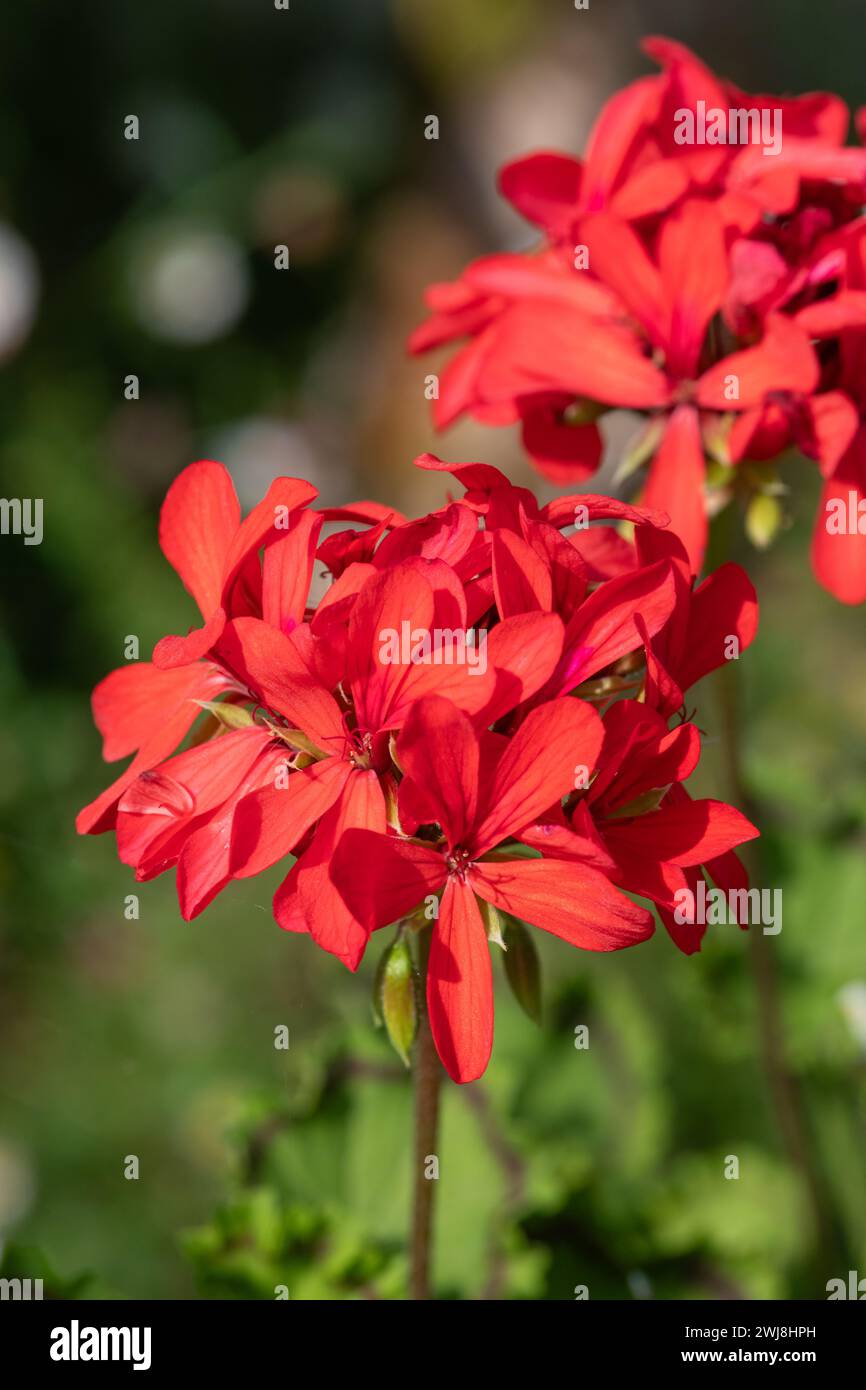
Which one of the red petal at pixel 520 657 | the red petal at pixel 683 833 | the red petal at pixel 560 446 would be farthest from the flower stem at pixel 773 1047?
the red petal at pixel 520 657

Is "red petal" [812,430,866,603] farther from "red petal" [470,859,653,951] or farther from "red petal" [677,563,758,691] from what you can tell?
"red petal" [470,859,653,951]

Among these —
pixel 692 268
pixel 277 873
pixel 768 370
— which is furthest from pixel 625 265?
pixel 277 873

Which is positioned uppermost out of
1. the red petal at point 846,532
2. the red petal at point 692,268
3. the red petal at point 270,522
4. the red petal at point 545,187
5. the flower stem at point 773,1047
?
the red petal at point 545,187

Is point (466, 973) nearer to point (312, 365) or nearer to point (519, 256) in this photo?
point (519, 256)

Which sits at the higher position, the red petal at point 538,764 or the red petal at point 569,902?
the red petal at point 538,764

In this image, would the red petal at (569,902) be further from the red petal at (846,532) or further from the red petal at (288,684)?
the red petal at (846,532)

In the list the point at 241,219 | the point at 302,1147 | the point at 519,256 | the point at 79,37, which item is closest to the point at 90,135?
the point at 79,37
